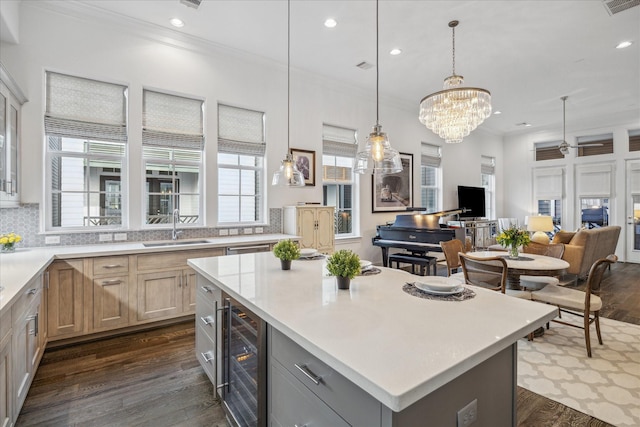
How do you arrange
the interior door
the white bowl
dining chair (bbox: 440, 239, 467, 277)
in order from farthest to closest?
the interior door < dining chair (bbox: 440, 239, 467, 277) < the white bowl

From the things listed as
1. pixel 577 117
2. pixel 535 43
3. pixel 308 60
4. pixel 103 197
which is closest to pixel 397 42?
pixel 308 60

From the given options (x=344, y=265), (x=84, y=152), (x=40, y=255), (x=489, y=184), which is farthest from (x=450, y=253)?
(x=489, y=184)

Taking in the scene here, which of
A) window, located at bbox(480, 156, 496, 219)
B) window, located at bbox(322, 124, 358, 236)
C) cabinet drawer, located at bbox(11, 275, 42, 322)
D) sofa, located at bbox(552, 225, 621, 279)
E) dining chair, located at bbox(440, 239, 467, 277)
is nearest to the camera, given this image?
cabinet drawer, located at bbox(11, 275, 42, 322)

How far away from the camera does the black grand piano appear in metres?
5.10

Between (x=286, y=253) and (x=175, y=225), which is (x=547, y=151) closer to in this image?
(x=286, y=253)

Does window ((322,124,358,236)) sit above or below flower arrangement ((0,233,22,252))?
above

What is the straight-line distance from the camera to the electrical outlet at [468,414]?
3.40 ft

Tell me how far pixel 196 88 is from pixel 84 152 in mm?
1560

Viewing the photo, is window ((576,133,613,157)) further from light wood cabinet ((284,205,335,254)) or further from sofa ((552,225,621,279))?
light wood cabinet ((284,205,335,254))

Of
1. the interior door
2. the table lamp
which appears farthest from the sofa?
the interior door

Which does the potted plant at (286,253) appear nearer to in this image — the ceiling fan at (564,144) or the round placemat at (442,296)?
the round placemat at (442,296)

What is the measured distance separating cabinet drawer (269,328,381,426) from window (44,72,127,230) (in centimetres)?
347

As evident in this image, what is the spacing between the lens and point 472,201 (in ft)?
26.2

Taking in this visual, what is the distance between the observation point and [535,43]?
4289 mm
